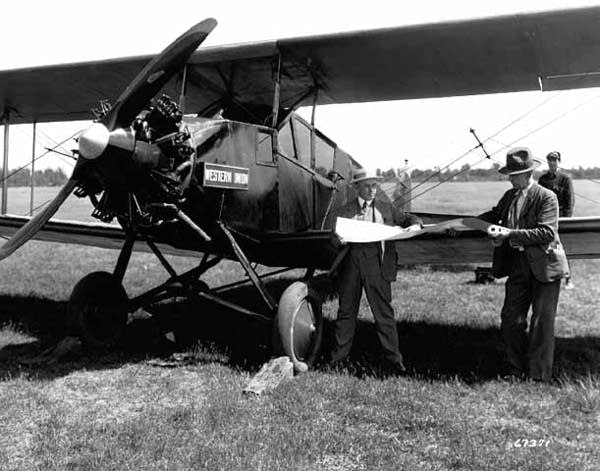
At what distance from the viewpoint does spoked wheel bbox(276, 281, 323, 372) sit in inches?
197

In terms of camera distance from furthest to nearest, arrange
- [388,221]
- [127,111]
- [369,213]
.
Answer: [388,221] → [369,213] → [127,111]

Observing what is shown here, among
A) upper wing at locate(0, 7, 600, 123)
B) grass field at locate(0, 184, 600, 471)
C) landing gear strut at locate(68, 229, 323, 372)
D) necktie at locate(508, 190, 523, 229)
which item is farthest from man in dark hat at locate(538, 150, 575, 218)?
landing gear strut at locate(68, 229, 323, 372)

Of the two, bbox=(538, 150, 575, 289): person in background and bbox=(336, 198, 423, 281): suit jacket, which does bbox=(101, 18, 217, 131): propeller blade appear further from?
bbox=(538, 150, 575, 289): person in background

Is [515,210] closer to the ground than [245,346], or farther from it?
farther from it

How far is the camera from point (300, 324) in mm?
5254

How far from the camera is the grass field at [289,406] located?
10.9 feet

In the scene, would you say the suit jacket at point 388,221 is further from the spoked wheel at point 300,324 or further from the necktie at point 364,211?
the spoked wheel at point 300,324

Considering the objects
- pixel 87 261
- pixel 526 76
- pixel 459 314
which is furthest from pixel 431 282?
pixel 87 261

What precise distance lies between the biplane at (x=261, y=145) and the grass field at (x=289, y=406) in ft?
2.01

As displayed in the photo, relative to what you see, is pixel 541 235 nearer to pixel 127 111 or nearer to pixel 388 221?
pixel 388 221

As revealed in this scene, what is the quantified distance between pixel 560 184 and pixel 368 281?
5.68 meters

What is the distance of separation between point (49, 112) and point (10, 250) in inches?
196

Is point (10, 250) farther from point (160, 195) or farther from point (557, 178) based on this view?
point (557, 178)

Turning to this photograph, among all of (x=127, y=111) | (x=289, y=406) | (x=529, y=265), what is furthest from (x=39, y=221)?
(x=529, y=265)
